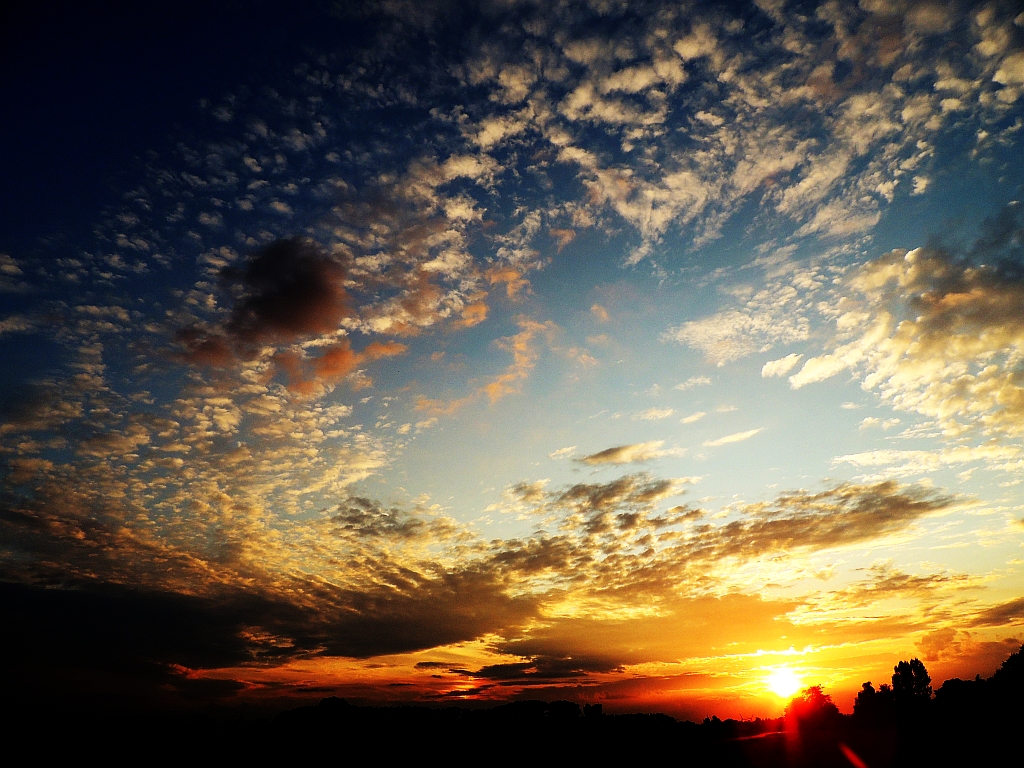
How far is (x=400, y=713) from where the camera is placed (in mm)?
122438

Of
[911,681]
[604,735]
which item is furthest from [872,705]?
[604,735]

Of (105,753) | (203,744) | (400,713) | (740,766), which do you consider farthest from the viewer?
(400,713)

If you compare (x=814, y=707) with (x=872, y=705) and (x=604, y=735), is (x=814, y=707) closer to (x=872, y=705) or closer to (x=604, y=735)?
(x=872, y=705)

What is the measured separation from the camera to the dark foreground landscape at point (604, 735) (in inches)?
1697

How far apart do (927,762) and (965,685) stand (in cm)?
7271

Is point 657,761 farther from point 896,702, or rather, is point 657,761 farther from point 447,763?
point 896,702

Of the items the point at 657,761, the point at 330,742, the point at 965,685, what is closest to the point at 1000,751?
the point at 657,761

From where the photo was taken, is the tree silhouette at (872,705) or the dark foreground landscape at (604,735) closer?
the dark foreground landscape at (604,735)

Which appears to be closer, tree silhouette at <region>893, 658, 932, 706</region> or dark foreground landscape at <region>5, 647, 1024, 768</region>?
dark foreground landscape at <region>5, 647, 1024, 768</region>

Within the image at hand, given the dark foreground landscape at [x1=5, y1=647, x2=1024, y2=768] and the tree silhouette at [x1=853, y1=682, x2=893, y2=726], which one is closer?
the dark foreground landscape at [x1=5, y1=647, x2=1024, y2=768]

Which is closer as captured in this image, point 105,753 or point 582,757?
point 582,757

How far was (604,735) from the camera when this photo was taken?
87.3 m

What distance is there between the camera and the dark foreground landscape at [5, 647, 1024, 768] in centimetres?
4309

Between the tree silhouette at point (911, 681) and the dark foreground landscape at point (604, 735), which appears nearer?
the dark foreground landscape at point (604, 735)
